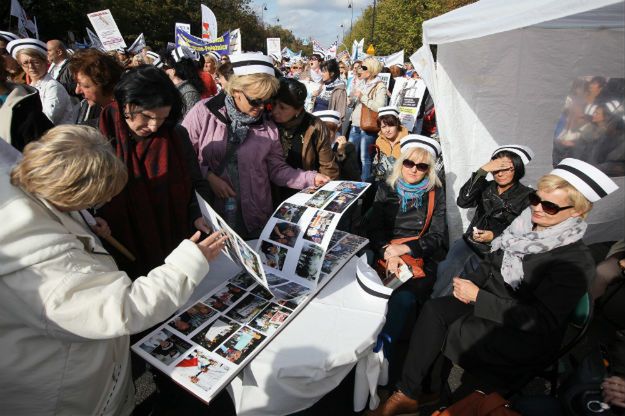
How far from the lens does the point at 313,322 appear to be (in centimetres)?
154

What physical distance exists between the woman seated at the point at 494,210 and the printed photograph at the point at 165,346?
202 cm

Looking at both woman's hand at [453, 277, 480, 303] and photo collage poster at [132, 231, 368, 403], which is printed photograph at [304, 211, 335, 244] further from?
woman's hand at [453, 277, 480, 303]

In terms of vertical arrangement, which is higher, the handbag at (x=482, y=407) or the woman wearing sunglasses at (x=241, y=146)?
the woman wearing sunglasses at (x=241, y=146)

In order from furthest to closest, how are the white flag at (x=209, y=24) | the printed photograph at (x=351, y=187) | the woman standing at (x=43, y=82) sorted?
the white flag at (x=209, y=24) < the woman standing at (x=43, y=82) < the printed photograph at (x=351, y=187)

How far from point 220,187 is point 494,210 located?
2.18m

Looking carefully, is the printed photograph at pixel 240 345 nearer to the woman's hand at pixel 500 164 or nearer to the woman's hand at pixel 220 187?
the woman's hand at pixel 220 187

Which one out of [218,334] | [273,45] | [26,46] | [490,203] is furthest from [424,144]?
[273,45]

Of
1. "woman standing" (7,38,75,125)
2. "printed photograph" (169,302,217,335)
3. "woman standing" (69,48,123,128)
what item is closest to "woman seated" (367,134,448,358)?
"printed photograph" (169,302,217,335)

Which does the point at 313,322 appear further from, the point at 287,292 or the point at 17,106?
the point at 17,106

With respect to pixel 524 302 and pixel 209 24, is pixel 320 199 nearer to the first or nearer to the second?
pixel 524 302

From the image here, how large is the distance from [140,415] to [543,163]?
4.23 m

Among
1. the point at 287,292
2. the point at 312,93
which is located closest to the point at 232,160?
the point at 287,292

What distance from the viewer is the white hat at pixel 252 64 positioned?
2.12 meters

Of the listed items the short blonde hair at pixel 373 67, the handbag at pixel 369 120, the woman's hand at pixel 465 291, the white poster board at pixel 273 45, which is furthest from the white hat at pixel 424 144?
the white poster board at pixel 273 45
